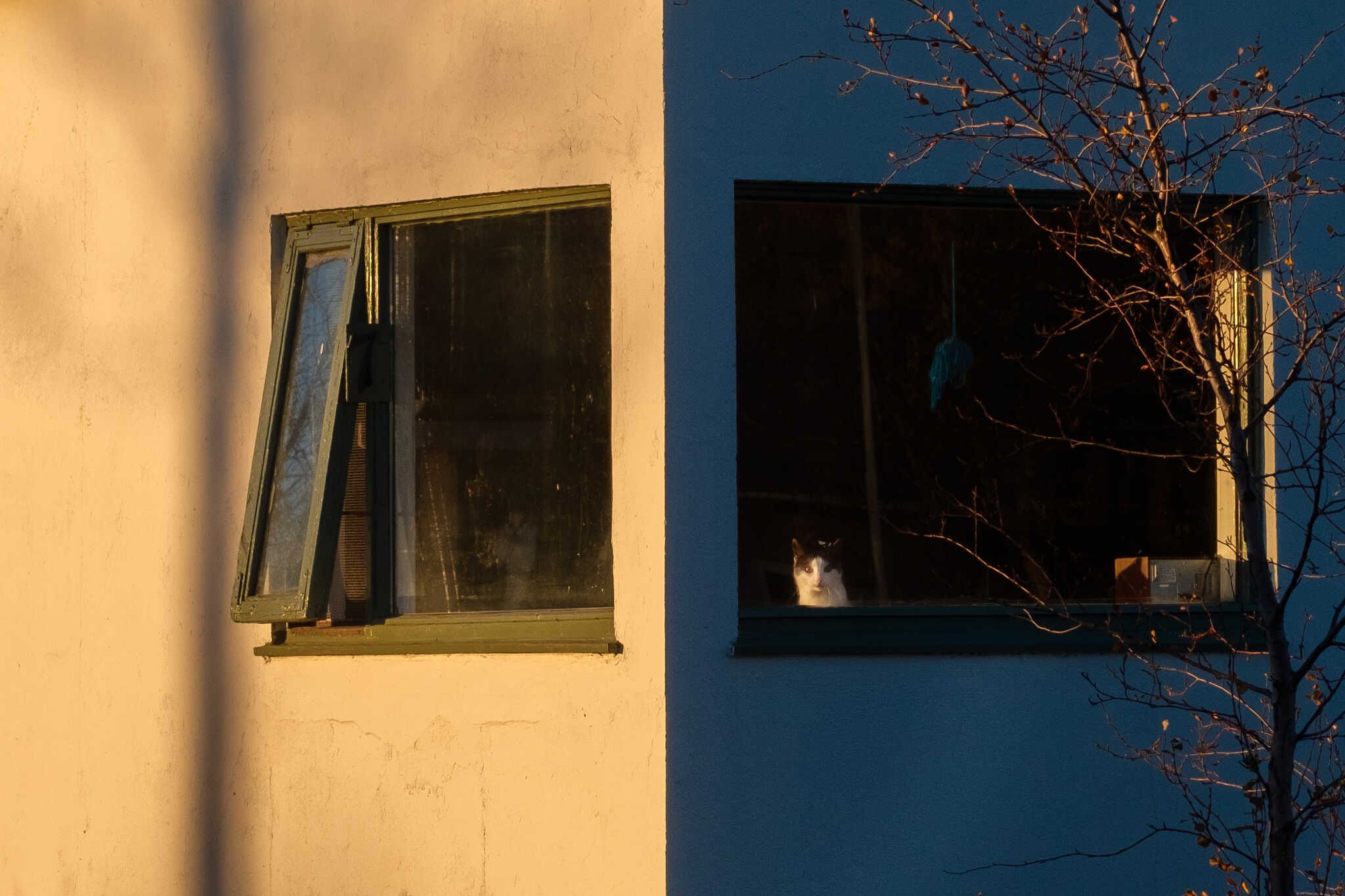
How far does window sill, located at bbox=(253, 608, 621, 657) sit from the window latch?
792mm

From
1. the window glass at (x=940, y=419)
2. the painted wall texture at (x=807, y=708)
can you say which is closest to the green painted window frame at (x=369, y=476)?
the painted wall texture at (x=807, y=708)

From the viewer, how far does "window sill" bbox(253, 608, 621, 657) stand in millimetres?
5027

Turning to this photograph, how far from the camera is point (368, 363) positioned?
547cm

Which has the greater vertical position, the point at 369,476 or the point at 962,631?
the point at 369,476

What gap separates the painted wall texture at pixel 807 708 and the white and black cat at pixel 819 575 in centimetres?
26

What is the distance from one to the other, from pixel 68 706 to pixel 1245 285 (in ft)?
14.8

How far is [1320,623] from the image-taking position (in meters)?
5.09

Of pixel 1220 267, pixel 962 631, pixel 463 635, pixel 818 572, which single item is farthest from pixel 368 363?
pixel 1220 267

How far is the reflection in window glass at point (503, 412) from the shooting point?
17.1 feet

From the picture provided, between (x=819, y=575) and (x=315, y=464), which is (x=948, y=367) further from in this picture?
(x=315, y=464)

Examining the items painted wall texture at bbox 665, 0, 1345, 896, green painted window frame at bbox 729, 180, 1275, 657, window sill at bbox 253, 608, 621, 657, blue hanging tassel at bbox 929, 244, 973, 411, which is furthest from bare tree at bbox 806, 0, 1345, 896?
window sill at bbox 253, 608, 621, 657

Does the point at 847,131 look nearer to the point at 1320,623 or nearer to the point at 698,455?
the point at 698,455

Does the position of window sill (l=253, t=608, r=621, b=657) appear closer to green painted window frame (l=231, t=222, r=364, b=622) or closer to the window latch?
green painted window frame (l=231, t=222, r=364, b=622)

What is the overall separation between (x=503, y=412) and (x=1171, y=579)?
237 centimetres
